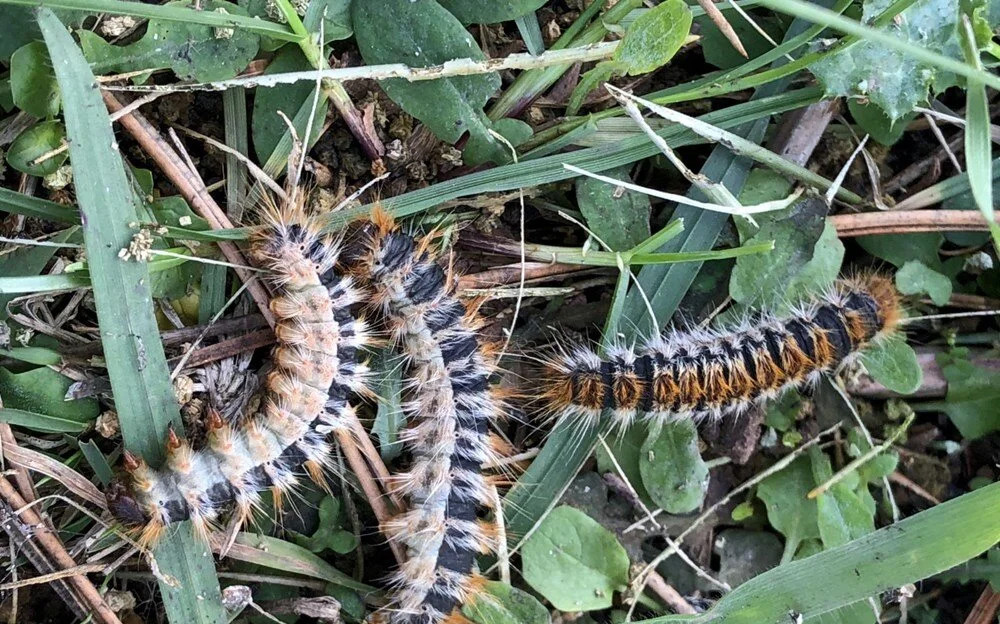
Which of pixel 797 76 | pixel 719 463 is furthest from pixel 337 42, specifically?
pixel 719 463

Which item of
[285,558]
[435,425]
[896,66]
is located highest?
[896,66]

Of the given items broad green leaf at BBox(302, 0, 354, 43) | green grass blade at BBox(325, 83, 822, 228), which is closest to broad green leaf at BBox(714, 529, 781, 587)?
green grass blade at BBox(325, 83, 822, 228)

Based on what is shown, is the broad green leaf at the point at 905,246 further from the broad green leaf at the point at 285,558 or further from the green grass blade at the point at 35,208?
the green grass blade at the point at 35,208

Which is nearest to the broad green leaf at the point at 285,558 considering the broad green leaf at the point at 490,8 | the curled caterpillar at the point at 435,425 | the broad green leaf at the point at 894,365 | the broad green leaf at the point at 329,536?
the broad green leaf at the point at 329,536

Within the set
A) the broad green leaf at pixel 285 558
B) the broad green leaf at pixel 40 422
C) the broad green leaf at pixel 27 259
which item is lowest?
the broad green leaf at pixel 285 558

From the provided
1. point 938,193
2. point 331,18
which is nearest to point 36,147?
point 331,18

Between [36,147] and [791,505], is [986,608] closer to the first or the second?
[791,505]
